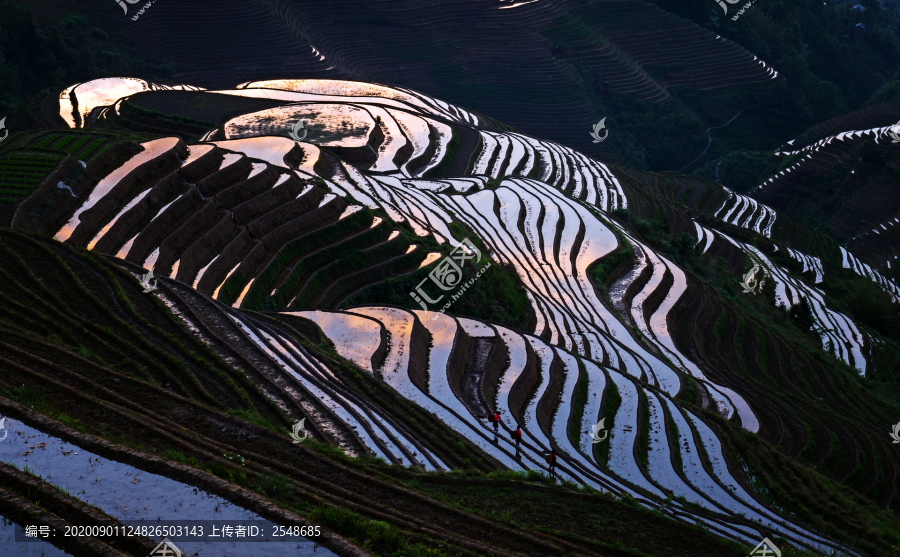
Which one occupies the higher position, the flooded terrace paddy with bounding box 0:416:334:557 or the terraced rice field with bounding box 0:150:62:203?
the terraced rice field with bounding box 0:150:62:203

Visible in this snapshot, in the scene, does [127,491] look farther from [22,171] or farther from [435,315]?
[22,171]

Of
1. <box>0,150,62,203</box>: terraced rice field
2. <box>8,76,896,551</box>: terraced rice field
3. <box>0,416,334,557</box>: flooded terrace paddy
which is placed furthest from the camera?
<box>0,150,62,203</box>: terraced rice field

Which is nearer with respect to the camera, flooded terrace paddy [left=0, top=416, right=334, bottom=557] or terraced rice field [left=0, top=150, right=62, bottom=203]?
flooded terrace paddy [left=0, top=416, right=334, bottom=557]

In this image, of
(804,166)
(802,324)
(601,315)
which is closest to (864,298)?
(802,324)

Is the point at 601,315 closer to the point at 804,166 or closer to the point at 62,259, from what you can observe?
the point at 62,259

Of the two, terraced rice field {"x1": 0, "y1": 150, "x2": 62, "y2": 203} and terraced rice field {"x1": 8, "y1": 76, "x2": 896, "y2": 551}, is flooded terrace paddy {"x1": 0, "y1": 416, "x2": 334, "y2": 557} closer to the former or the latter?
terraced rice field {"x1": 8, "y1": 76, "x2": 896, "y2": 551}

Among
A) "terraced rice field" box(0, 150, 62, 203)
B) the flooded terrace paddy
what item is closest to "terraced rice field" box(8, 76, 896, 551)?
"terraced rice field" box(0, 150, 62, 203)

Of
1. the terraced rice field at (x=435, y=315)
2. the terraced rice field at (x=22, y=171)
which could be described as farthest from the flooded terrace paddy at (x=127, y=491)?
the terraced rice field at (x=22, y=171)
